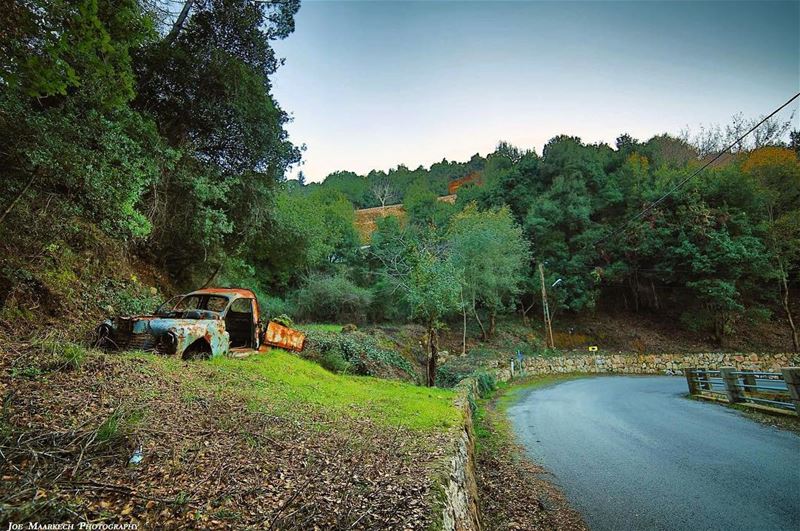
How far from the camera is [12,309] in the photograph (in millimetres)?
6160

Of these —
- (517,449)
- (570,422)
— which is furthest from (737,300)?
(517,449)

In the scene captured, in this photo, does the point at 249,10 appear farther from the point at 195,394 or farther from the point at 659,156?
the point at 659,156

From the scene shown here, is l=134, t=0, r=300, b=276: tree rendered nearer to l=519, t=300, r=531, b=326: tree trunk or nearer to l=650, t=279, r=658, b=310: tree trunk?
l=519, t=300, r=531, b=326: tree trunk

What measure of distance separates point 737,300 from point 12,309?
36.7 m

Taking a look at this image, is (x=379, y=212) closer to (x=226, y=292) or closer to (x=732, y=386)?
(x=226, y=292)

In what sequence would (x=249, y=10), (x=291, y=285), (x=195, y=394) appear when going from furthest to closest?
(x=291, y=285)
(x=249, y=10)
(x=195, y=394)

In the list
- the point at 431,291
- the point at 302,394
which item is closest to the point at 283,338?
the point at 431,291

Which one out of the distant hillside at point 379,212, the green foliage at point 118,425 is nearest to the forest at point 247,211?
the green foliage at point 118,425

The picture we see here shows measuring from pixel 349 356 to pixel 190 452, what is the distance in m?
9.23

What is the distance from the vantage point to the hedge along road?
13.6ft

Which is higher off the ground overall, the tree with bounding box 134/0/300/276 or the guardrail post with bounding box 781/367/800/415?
the tree with bounding box 134/0/300/276

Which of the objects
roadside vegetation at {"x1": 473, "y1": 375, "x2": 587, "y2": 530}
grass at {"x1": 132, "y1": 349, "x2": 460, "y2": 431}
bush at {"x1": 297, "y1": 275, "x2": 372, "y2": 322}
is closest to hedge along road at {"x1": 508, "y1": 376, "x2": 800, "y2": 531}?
roadside vegetation at {"x1": 473, "y1": 375, "x2": 587, "y2": 530}

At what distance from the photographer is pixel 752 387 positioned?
29.8 feet

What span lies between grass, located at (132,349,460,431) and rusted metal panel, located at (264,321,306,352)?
2091 millimetres
